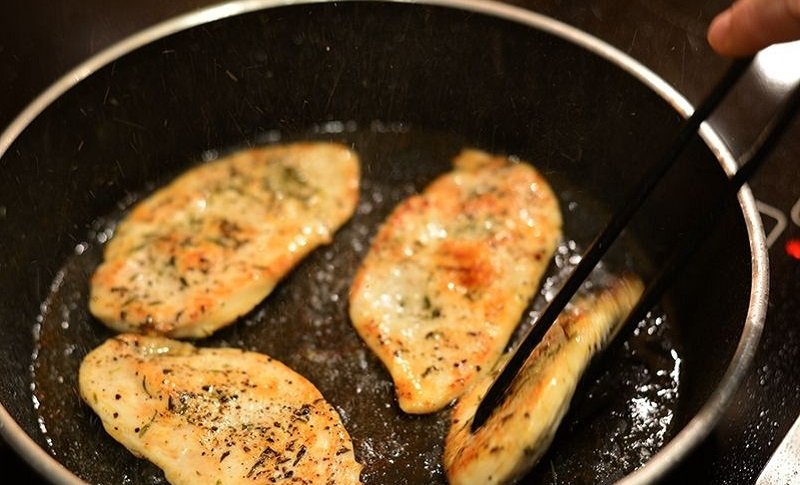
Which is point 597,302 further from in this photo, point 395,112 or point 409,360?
point 395,112

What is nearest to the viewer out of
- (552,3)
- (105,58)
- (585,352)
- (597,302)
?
(585,352)

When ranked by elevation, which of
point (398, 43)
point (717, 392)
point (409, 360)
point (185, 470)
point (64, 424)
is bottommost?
point (64, 424)

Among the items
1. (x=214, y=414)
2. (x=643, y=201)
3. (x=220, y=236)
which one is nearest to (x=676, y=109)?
(x=643, y=201)

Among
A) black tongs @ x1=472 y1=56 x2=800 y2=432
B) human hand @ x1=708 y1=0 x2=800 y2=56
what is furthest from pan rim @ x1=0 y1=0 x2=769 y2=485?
human hand @ x1=708 y1=0 x2=800 y2=56

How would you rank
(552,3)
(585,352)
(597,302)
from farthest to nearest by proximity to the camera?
(552,3) < (597,302) < (585,352)

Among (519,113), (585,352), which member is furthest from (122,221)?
(585,352)

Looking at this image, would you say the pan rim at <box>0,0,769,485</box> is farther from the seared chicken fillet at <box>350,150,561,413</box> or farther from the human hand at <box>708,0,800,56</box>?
the human hand at <box>708,0,800,56</box>
